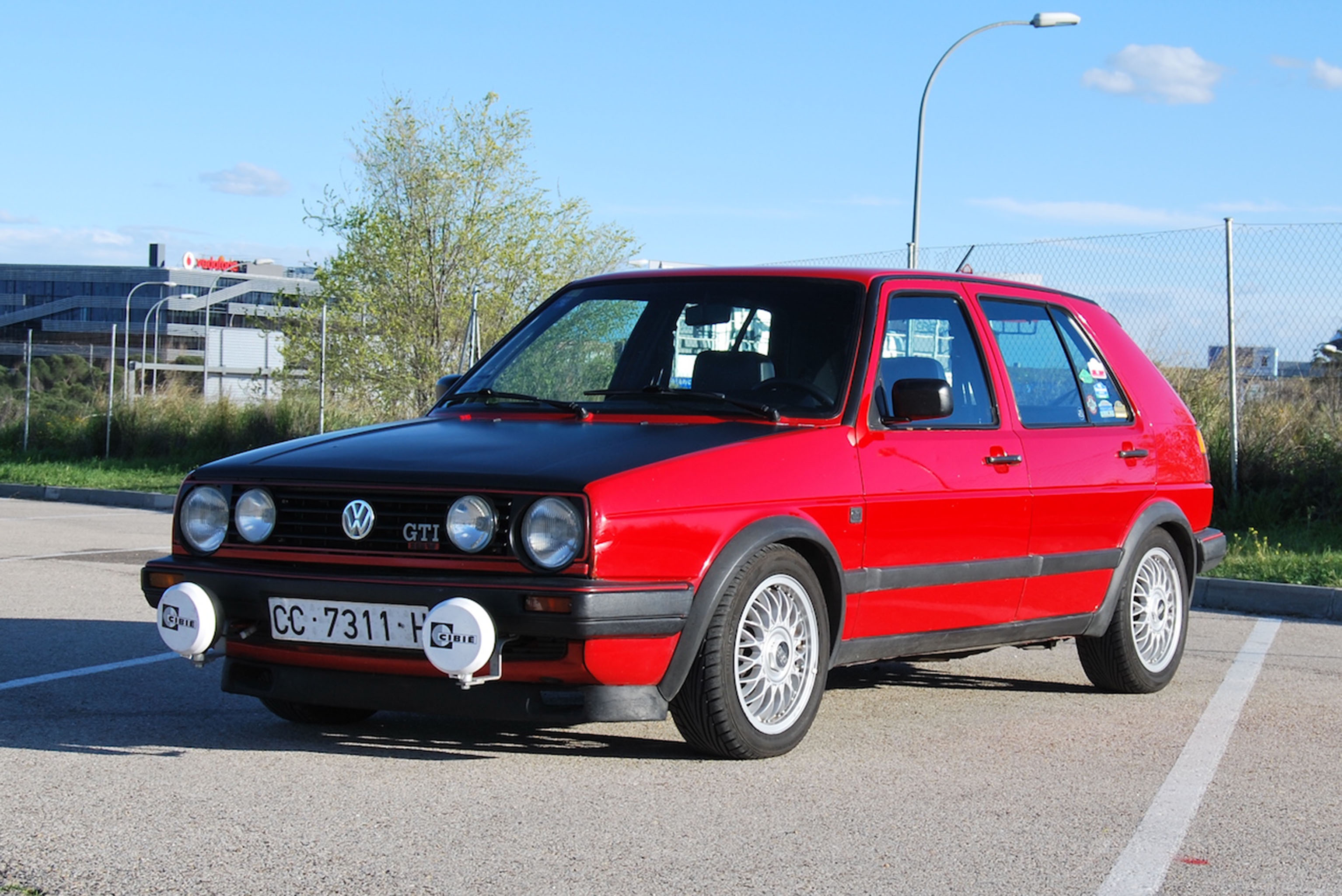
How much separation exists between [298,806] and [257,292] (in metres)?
107

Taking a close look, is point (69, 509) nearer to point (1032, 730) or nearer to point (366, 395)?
point (366, 395)

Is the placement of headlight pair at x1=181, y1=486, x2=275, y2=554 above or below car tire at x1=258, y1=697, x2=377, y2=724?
above

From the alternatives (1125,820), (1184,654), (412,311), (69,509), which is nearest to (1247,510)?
(1184,654)

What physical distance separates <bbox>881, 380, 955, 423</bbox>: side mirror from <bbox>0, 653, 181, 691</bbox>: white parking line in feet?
9.57

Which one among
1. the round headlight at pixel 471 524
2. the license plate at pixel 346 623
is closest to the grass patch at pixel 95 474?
the license plate at pixel 346 623

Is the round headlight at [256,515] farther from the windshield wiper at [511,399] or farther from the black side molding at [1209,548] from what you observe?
the black side molding at [1209,548]

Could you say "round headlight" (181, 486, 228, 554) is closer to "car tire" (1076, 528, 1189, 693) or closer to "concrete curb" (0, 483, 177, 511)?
"car tire" (1076, 528, 1189, 693)

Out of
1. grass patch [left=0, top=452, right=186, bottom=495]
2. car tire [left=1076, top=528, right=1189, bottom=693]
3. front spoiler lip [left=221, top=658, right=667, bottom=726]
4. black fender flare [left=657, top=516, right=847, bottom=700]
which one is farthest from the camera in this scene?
grass patch [left=0, top=452, right=186, bottom=495]

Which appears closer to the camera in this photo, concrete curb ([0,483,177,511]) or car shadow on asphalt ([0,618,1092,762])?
car shadow on asphalt ([0,618,1092,762])

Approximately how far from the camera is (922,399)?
5.62 meters

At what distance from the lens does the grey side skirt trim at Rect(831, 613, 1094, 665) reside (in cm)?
557

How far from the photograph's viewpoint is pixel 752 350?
588 cm

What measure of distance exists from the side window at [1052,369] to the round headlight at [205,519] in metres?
3.11

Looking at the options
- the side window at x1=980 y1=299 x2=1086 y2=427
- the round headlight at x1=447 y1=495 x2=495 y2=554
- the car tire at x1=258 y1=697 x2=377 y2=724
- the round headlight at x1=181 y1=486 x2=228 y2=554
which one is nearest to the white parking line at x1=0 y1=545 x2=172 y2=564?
the car tire at x1=258 y1=697 x2=377 y2=724
